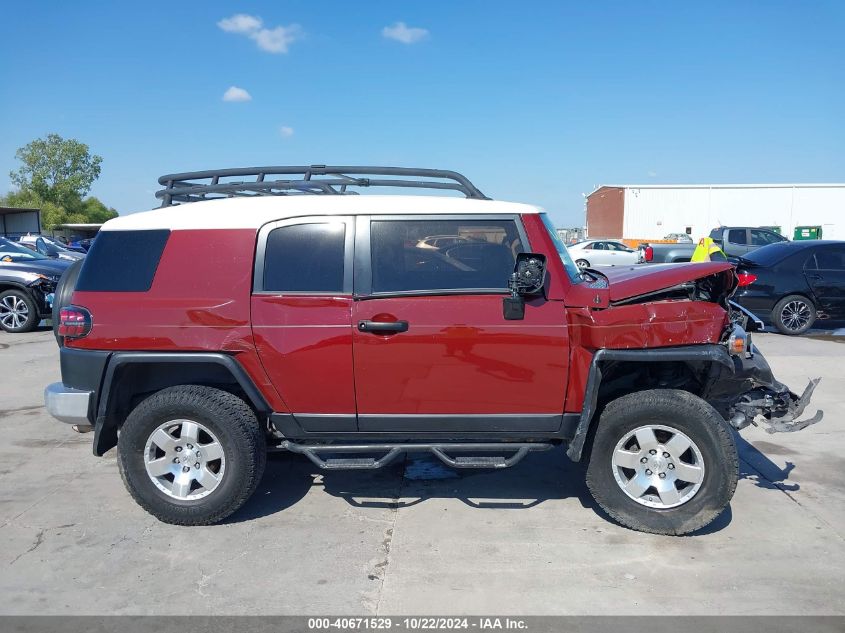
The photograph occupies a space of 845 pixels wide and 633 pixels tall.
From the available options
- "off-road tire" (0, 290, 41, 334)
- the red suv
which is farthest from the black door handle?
"off-road tire" (0, 290, 41, 334)

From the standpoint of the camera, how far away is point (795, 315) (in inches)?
429

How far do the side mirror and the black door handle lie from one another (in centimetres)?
58

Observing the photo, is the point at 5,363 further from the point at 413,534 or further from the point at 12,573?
the point at 413,534

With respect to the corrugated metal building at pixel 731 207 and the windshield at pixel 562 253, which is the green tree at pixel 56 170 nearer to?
the corrugated metal building at pixel 731 207

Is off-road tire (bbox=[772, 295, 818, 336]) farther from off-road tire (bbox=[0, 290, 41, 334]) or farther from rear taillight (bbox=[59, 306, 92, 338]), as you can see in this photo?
off-road tire (bbox=[0, 290, 41, 334])

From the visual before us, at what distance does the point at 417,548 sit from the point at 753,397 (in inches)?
95.7

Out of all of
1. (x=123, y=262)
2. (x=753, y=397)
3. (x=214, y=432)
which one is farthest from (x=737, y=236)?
(x=123, y=262)

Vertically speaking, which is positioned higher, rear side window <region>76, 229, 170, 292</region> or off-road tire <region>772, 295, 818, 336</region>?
rear side window <region>76, 229, 170, 292</region>

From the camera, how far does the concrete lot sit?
10.7ft

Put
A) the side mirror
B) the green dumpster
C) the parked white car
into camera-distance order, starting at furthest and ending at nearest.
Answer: the green dumpster → the parked white car → the side mirror

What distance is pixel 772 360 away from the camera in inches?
344

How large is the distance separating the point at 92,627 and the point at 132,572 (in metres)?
0.49

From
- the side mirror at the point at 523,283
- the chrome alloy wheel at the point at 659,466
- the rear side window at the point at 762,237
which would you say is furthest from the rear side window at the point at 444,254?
the rear side window at the point at 762,237

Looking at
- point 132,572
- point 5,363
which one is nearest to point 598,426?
point 132,572
